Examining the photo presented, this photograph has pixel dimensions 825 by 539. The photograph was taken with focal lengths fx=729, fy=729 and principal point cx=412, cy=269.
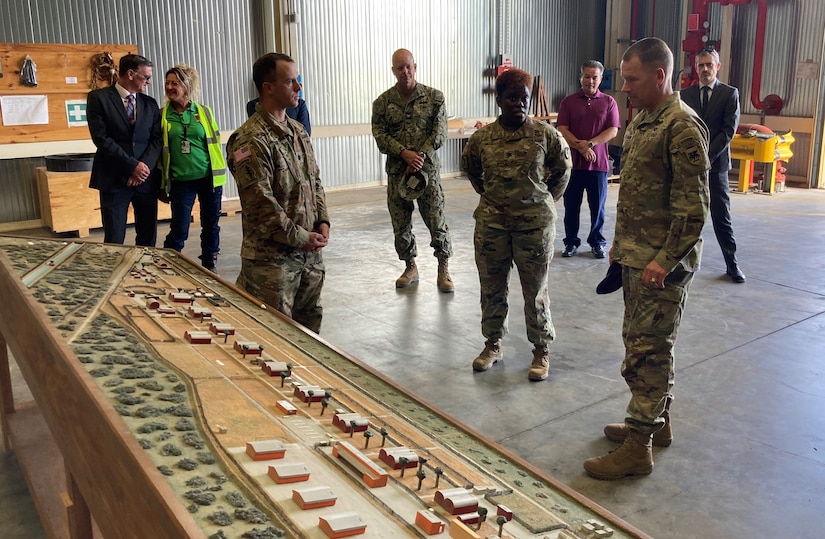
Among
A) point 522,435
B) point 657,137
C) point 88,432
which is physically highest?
point 657,137

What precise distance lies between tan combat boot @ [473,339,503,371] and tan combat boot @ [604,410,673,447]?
90 centimetres

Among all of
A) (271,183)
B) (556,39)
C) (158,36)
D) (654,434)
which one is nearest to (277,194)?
(271,183)

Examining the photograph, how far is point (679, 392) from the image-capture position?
3.72 m

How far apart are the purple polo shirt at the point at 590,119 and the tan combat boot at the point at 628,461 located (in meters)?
3.84

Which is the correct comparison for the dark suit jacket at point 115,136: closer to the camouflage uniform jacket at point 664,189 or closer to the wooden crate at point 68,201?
the wooden crate at point 68,201

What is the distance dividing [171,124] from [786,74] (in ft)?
30.1

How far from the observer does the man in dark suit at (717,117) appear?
5.39 metres

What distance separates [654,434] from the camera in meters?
3.17

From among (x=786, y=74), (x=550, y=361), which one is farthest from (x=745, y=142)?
(x=550, y=361)

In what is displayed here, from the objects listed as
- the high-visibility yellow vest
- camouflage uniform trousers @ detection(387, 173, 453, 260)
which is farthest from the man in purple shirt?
the high-visibility yellow vest

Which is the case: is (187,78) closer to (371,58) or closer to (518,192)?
(518,192)

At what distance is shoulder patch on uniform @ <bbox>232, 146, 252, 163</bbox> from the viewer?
2994mm

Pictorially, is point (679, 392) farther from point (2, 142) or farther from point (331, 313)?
point (2, 142)

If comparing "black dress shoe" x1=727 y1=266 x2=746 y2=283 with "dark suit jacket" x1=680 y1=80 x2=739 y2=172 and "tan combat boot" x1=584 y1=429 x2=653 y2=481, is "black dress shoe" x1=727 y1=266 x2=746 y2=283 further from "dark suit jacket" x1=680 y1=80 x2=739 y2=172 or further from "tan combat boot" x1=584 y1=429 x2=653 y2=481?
"tan combat boot" x1=584 y1=429 x2=653 y2=481
